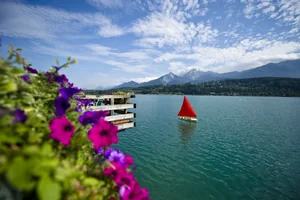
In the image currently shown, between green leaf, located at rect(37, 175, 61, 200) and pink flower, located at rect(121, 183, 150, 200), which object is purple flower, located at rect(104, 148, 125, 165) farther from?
green leaf, located at rect(37, 175, 61, 200)

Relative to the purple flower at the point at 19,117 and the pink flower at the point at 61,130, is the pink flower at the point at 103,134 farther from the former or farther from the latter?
the purple flower at the point at 19,117

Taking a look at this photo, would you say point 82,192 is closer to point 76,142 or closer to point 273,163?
point 76,142

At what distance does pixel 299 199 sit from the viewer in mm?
9484

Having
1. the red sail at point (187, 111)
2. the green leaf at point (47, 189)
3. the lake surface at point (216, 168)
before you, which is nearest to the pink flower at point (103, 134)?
the green leaf at point (47, 189)

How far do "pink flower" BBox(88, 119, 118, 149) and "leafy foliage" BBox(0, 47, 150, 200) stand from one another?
0.44ft

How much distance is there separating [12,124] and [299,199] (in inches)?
546

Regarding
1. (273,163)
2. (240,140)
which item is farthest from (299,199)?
(240,140)

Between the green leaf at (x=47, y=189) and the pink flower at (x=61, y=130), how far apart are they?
0.52 m

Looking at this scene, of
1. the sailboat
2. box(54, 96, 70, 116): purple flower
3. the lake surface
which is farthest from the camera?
A: the sailboat

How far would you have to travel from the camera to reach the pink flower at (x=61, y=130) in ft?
4.27

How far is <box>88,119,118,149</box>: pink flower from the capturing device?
1472 mm

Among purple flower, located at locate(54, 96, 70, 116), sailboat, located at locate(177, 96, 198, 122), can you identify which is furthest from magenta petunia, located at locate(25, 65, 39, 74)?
sailboat, located at locate(177, 96, 198, 122)

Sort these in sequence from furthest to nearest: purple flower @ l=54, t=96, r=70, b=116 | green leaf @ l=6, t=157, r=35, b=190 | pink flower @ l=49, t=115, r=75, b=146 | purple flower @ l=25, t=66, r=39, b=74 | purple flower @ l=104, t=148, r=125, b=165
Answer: purple flower @ l=25, t=66, r=39, b=74
purple flower @ l=104, t=148, r=125, b=165
purple flower @ l=54, t=96, r=70, b=116
pink flower @ l=49, t=115, r=75, b=146
green leaf @ l=6, t=157, r=35, b=190

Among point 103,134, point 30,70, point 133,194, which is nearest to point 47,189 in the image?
point 103,134
